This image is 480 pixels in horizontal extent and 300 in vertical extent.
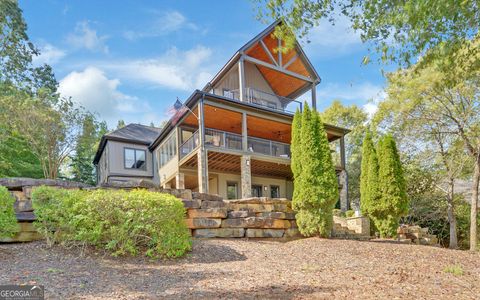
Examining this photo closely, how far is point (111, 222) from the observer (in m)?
5.45

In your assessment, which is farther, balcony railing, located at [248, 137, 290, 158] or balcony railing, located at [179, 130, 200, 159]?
balcony railing, located at [248, 137, 290, 158]

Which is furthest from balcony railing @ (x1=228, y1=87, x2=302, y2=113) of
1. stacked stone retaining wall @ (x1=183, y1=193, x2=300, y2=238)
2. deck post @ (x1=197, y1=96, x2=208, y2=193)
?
stacked stone retaining wall @ (x1=183, y1=193, x2=300, y2=238)

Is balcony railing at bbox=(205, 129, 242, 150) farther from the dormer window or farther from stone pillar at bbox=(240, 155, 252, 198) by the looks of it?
the dormer window

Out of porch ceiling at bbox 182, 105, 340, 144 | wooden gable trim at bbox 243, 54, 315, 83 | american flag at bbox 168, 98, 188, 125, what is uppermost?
wooden gable trim at bbox 243, 54, 315, 83

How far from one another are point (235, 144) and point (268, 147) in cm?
161

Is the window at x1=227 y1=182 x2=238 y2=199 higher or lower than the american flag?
lower

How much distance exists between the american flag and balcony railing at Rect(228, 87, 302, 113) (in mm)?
2807

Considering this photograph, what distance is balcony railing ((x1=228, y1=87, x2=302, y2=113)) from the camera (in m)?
16.1

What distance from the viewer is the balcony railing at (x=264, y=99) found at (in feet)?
52.9

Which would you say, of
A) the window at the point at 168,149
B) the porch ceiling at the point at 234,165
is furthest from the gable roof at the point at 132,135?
the porch ceiling at the point at 234,165

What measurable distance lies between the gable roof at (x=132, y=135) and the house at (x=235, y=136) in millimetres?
59

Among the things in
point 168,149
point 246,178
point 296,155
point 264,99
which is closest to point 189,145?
point 168,149

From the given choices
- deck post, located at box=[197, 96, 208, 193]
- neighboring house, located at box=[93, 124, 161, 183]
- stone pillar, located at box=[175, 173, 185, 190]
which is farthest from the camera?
neighboring house, located at box=[93, 124, 161, 183]

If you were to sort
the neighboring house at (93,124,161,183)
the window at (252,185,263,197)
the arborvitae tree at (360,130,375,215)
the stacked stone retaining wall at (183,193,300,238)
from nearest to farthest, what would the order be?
the stacked stone retaining wall at (183,193,300,238), the arborvitae tree at (360,130,375,215), the window at (252,185,263,197), the neighboring house at (93,124,161,183)
